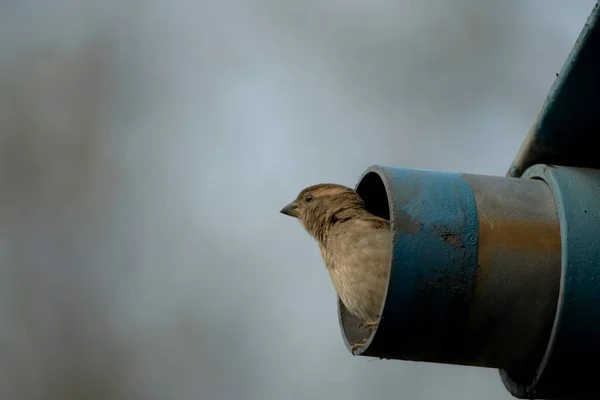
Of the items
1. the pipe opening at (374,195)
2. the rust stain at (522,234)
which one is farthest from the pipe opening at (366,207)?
the rust stain at (522,234)

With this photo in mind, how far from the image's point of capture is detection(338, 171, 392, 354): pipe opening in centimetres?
348

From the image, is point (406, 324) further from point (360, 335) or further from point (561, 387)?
point (360, 335)

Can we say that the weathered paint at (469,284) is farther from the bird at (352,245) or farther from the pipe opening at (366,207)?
the pipe opening at (366,207)

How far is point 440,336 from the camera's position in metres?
2.81

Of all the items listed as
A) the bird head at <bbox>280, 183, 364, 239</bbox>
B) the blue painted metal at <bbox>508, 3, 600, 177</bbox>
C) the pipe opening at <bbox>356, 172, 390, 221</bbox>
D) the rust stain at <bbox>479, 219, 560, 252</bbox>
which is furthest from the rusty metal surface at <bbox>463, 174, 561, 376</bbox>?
the bird head at <bbox>280, 183, 364, 239</bbox>

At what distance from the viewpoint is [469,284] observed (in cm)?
278

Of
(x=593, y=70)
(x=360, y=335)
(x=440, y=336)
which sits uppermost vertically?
(x=593, y=70)

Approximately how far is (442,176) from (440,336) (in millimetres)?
518

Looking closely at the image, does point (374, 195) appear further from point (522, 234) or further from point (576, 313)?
point (576, 313)

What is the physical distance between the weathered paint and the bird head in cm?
95

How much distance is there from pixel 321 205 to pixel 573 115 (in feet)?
4.36

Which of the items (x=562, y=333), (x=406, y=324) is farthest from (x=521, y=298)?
(x=406, y=324)

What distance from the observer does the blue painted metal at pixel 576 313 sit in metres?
2.70

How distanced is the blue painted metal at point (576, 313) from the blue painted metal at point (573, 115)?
0.22 meters
